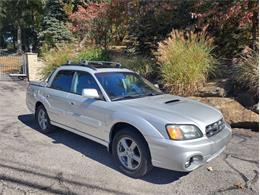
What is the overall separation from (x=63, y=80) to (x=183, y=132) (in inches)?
119

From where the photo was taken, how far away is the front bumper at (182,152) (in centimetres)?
400

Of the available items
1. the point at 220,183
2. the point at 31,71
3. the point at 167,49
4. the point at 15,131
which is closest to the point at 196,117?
the point at 220,183

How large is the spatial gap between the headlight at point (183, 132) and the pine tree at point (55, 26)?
63.4 feet


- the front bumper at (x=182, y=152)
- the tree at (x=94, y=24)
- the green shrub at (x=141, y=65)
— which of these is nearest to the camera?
the front bumper at (x=182, y=152)

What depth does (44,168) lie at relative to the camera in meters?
4.87

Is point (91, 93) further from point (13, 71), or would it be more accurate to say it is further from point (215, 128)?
point (13, 71)

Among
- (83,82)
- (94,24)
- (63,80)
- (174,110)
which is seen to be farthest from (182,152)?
(94,24)

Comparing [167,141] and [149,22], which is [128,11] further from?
[167,141]

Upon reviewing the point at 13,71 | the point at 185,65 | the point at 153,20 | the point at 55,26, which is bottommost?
the point at 13,71

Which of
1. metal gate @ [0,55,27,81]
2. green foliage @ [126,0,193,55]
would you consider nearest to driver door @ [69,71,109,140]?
green foliage @ [126,0,193,55]

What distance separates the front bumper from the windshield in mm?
1205

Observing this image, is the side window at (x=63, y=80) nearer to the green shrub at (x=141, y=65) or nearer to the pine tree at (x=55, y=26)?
the green shrub at (x=141, y=65)

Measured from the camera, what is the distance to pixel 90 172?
4727mm

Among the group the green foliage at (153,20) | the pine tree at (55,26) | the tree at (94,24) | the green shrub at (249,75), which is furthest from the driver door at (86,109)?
the pine tree at (55,26)
